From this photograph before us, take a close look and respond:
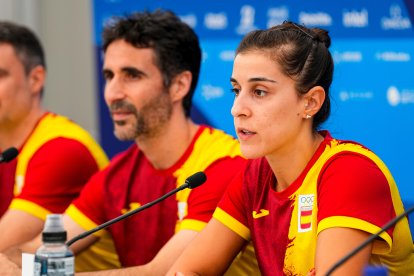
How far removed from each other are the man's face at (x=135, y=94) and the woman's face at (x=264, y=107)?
0.85 m

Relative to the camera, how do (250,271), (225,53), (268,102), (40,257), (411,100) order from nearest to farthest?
(40,257)
(268,102)
(250,271)
(411,100)
(225,53)

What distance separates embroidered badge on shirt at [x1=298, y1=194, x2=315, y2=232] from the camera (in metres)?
2.58

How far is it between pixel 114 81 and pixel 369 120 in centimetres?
95

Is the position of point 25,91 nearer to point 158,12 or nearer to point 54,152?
point 54,152

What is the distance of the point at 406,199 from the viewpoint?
3488mm

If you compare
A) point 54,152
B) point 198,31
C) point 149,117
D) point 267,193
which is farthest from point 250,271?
point 198,31

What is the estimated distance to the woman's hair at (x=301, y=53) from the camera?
8.54ft

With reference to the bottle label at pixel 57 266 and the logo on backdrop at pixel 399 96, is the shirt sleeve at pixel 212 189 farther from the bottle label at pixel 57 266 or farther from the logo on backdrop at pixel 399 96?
the bottle label at pixel 57 266

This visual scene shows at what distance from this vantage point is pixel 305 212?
8.50 ft

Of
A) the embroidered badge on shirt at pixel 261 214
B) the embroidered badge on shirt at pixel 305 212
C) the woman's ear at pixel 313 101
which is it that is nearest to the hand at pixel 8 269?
the embroidered badge on shirt at pixel 261 214

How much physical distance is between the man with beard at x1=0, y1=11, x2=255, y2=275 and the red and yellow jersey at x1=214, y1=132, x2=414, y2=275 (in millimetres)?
536

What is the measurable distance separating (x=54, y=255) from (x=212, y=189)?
100 cm

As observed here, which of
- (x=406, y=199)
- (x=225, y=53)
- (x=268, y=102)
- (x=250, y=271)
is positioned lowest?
(x=250, y=271)

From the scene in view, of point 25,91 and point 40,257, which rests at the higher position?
point 25,91
